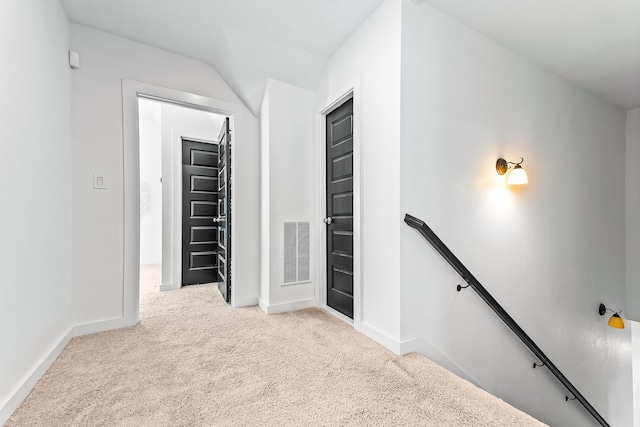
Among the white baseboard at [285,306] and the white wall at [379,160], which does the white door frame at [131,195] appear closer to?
the white baseboard at [285,306]

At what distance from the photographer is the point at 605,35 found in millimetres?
2268

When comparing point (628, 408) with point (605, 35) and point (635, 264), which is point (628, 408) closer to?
point (635, 264)

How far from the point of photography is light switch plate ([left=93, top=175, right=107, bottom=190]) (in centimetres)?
215

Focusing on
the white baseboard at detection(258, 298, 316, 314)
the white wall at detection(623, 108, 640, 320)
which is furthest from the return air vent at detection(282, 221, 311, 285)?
the white wall at detection(623, 108, 640, 320)

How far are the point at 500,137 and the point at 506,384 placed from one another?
2187mm

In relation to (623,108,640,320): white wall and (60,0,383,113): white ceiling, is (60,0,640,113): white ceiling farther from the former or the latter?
(623,108,640,320): white wall

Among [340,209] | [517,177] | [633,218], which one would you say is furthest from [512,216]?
[633,218]

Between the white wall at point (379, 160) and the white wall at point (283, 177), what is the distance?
0.67m

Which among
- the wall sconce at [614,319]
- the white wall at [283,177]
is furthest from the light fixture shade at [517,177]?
the wall sconce at [614,319]

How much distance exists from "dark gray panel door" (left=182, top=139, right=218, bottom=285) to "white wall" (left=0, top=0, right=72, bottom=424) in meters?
1.65

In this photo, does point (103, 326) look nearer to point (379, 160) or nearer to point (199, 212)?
point (199, 212)

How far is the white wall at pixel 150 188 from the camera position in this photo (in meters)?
5.70

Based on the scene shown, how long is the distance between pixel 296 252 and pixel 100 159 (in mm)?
1855

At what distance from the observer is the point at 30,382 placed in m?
1.40
